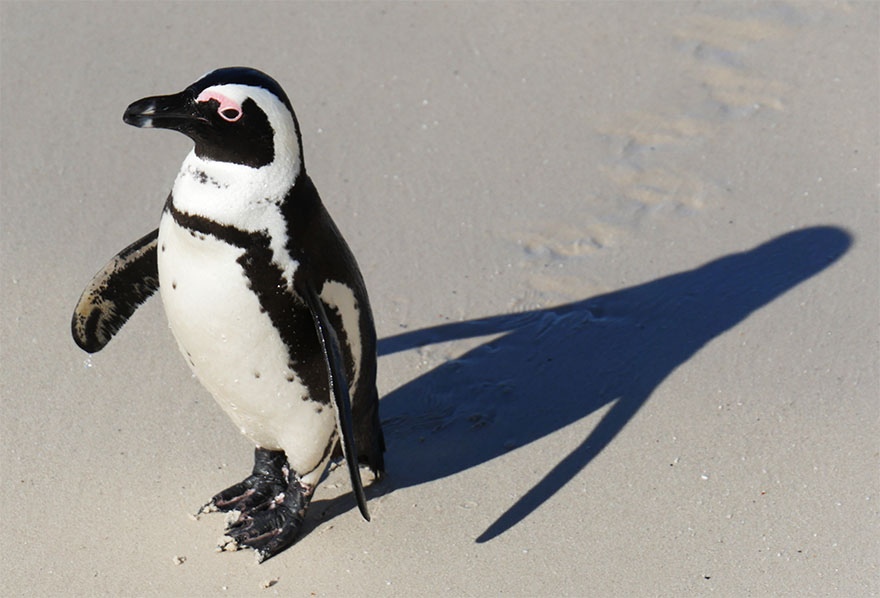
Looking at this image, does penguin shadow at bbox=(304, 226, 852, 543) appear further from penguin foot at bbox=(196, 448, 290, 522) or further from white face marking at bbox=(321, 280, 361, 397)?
white face marking at bbox=(321, 280, 361, 397)

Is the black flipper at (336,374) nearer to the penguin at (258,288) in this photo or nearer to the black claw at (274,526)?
the penguin at (258,288)

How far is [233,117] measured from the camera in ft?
6.74

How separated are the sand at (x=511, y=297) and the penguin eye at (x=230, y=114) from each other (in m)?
0.95

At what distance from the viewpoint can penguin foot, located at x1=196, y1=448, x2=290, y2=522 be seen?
2551 mm

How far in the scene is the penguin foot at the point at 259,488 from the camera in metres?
2.55

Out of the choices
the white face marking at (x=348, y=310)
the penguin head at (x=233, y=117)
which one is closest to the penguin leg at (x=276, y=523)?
the white face marking at (x=348, y=310)

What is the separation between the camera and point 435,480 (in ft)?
8.73

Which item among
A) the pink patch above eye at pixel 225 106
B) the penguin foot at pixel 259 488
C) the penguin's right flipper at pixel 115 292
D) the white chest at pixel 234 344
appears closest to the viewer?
the pink patch above eye at pixel 225 106

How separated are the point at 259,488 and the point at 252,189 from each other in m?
0.79

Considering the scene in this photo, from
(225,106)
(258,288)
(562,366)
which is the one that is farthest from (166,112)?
(562,366)

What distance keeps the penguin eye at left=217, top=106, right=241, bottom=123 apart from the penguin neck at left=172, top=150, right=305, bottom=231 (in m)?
0.09

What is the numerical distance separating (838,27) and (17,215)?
2.93 m

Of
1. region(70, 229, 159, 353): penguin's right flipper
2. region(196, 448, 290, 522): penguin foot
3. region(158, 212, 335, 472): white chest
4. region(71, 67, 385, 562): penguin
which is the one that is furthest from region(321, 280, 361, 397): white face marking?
region(70, 229, 159, 353): penguin's right flipper

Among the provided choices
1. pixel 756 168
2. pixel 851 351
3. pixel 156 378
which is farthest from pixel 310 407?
pixel 756 168
